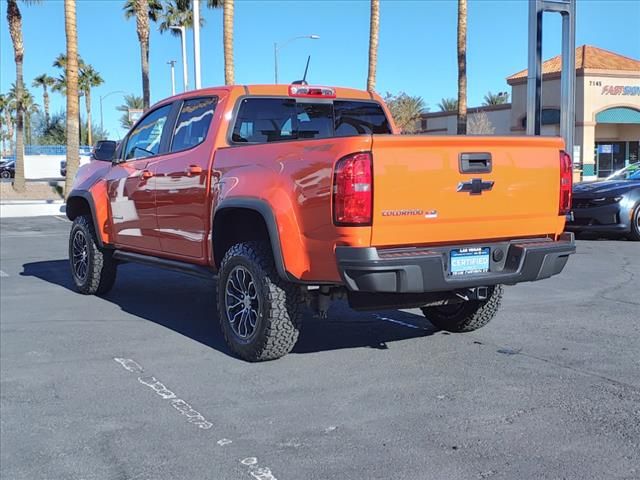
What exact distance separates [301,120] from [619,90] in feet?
116

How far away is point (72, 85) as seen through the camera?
23.5 meters

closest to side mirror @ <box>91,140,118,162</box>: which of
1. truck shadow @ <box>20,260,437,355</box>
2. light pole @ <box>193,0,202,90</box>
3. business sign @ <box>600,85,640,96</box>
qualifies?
truck shadow @ <box>20,260,437,355</box>

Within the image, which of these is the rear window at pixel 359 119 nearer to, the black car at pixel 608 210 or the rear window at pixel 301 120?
the rear window at pixel 301 120

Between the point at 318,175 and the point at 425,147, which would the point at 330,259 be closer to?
the point at 318,175

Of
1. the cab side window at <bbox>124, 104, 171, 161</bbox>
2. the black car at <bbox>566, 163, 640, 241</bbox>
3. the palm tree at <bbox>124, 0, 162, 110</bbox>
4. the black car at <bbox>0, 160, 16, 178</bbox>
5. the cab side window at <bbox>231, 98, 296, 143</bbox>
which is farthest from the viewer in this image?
the black car at <bbox>0, 160, 16, 178</bbox>

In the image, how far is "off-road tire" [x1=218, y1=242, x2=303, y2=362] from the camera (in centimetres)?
509

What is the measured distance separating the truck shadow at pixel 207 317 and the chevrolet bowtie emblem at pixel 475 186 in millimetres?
1714

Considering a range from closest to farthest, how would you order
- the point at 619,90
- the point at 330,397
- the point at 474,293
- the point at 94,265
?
the point at 330,397, the point at 474,293, the point at 94,265, the point at 619,90

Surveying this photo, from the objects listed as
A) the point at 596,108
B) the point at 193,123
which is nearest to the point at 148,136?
the point at 193,123

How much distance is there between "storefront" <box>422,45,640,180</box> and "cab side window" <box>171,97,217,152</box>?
32.1m

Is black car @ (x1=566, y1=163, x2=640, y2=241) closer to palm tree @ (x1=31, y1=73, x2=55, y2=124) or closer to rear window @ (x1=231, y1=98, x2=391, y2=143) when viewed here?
rear window @ (x1=231, y1=98, x2=391, y2=143)

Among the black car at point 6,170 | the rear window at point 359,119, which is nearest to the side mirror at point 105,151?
the rear window at point 359,119

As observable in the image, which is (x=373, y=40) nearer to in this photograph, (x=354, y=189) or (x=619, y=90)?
(x=619, y=90)

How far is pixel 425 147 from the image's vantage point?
458 centimetres
